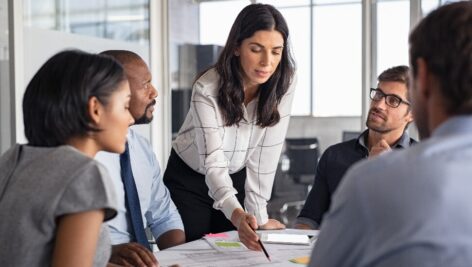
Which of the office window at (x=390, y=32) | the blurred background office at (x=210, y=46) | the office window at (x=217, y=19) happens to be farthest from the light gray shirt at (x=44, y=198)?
the office window at (x=217, y=19)

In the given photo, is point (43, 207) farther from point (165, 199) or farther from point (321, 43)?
point (321, 43)

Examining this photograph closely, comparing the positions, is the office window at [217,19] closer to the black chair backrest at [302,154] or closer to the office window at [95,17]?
the office window at [95,17]

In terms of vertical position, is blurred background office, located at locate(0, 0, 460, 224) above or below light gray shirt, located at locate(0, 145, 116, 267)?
above

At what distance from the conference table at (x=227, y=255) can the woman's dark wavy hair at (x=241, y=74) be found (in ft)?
1.87

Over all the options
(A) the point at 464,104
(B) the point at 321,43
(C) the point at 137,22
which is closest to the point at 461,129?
(A) the point at 464,104

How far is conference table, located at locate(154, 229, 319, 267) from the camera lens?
1827mm

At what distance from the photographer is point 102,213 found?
1.28 metres

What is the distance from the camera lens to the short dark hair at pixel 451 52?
2.92ft

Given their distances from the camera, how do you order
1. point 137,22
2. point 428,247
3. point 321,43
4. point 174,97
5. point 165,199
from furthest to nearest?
point 321,43 → point 174,97 → point 137,22 → point 165,199 → point 428,247

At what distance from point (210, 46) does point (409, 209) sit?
5038 mm

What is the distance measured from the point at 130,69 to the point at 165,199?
54cm

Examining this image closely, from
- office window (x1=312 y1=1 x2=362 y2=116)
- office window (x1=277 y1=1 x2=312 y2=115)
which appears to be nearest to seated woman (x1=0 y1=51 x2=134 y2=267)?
office window (x1=277 y1=1 x2=312 y2=115)

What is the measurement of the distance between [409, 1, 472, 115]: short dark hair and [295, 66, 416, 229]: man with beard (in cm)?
182

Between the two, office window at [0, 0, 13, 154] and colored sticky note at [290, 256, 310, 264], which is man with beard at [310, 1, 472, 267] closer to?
colored sticky note at [290, 256, 310, 264]
